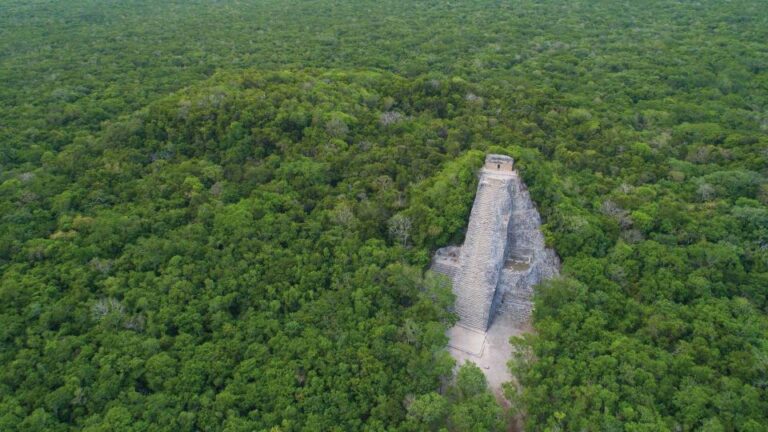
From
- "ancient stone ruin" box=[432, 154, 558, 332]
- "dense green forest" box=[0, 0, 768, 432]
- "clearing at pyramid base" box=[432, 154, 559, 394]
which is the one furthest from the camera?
"ancient stone ruin" box=[432, 154, 558, 332]

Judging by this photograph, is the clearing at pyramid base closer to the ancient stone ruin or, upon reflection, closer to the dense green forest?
the ancient stone ruin

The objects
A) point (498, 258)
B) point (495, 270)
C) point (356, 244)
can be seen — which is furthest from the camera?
point (356, 244)

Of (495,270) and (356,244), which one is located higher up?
(356,244)

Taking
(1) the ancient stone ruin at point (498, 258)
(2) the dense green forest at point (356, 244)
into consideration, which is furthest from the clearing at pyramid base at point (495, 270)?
(2) the dense green forest at point (356, 244)

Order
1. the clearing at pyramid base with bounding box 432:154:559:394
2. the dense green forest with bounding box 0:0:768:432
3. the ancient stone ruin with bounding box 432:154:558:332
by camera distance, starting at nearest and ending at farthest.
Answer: the dense green forest with bounding box 0:0:768:432 → the clearing at pyramid base with bounding box 432:154:559:394 → the ancient stone ruin with bounding box 432:154:558:332

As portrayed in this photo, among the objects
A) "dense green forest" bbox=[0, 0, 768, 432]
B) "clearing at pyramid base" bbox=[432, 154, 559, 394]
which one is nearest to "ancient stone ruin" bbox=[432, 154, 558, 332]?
"clearing at pyramid base" bbox=[432, 154, 559, 394]

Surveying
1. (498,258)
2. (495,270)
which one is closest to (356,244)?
(495,270)

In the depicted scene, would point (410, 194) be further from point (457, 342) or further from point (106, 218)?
point (106, 218)

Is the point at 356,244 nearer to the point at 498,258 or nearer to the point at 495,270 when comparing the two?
the point at 495,270
